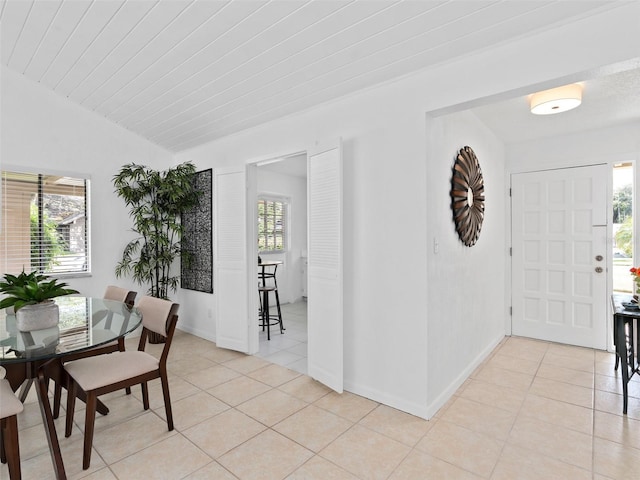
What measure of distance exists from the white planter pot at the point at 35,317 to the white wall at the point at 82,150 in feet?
7.40

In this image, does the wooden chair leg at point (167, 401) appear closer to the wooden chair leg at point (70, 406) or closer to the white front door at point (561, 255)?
the wooden chair leg at point (70, 406)

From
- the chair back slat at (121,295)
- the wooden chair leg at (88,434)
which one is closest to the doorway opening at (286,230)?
the chair back slat at (121,295)

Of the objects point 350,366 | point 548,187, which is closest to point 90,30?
point 350,366

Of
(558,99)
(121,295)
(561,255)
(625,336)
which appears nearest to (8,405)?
(121,295)

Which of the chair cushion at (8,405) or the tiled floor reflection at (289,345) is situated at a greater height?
the chair cushion at (8,405)

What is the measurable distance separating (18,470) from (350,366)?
209cm

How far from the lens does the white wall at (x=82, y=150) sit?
3570 mm

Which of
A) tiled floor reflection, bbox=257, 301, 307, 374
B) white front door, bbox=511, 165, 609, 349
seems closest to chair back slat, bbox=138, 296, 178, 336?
tiled floor reflection, bbox=257, 301, 307, 374

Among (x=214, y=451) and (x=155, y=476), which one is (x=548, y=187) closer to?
(x=214, y=451)

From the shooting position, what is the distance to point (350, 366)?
283cm

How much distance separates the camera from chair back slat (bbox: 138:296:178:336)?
89.1 inches

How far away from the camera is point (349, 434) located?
2213 millimetres

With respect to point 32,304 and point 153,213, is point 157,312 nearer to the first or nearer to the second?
point 32,304

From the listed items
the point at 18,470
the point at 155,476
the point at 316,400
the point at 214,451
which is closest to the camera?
the point at 18,470
